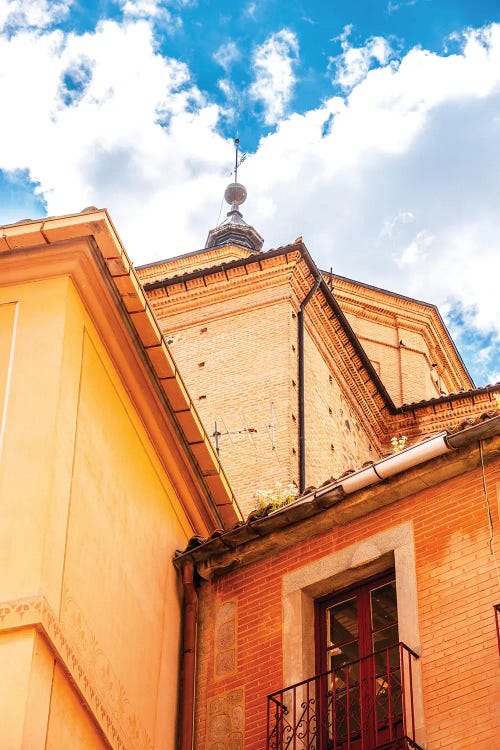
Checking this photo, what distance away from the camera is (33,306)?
10977 millimetres

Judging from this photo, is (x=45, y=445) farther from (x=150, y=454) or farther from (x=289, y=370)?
(x=289, y=370)

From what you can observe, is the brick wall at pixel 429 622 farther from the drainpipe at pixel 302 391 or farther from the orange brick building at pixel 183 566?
the drainpipe at pixel 302 391

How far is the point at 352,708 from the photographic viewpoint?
1038 centimetres

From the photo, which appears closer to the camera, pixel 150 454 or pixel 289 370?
pixel 150 454

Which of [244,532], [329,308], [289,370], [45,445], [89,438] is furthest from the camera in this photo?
[329,308]

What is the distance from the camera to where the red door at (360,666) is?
1004cm

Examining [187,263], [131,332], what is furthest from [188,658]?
[187,263]

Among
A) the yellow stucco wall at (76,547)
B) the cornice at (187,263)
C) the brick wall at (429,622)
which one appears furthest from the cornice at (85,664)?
the cornice at (187,263)

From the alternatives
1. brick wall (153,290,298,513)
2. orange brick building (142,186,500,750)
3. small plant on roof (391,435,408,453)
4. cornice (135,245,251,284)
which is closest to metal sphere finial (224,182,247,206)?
cornice (135,245,251,284)

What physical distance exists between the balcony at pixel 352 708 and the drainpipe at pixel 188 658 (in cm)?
83

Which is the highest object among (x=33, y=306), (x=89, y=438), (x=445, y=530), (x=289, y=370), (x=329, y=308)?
(x=329, y=308)

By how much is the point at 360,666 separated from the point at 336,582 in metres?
0.93

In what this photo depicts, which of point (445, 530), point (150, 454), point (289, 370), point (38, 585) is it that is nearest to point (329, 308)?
point (289, 370)

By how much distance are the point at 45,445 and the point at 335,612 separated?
290 cm
